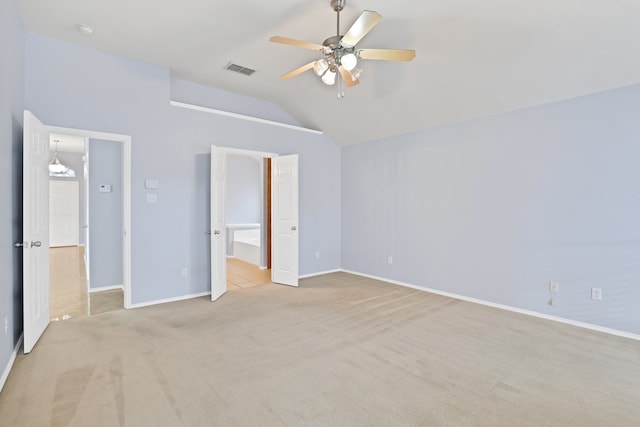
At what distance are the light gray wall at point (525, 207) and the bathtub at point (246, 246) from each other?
9.12 feet

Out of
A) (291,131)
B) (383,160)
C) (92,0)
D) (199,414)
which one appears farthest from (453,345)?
(92,0)

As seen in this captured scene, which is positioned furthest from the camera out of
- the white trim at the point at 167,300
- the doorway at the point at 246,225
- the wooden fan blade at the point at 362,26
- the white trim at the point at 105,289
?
the doorway at the point at 246,225

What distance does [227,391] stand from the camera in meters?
2.26

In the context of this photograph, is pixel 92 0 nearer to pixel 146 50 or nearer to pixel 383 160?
pixel 146 50

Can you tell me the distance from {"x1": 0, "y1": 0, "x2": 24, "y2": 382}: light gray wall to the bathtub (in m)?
4.16

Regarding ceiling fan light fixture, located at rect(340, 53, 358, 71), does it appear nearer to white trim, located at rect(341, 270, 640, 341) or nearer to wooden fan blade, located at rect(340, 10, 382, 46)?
wooden fan blade, located at rect(340, 10, 382, 46)

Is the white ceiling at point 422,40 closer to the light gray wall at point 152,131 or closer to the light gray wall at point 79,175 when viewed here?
the light gray wall at point 152,131

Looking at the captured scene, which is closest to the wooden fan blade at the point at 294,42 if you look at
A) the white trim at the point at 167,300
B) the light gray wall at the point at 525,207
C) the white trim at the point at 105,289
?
the light gray wall at the point at 525,207

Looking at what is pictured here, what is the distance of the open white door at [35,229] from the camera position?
2.77m

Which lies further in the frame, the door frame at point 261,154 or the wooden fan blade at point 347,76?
the door frame at point 261,154

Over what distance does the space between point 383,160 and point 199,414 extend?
4.60 meters

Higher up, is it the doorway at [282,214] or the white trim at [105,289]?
the doorway at [282,214]

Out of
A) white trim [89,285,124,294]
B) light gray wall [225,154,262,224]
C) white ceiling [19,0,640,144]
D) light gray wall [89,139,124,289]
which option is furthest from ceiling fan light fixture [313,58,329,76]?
light gray wall [225,154,262,224]

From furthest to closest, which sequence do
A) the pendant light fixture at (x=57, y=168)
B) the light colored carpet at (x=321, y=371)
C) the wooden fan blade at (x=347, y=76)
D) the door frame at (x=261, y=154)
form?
the pendant light fixture at (x=57, y=168)
the door frame at (x=261, y=154)
the wooden fan blade at (x=347, y=76)
the light colored carpet at (x=321, y=371)
